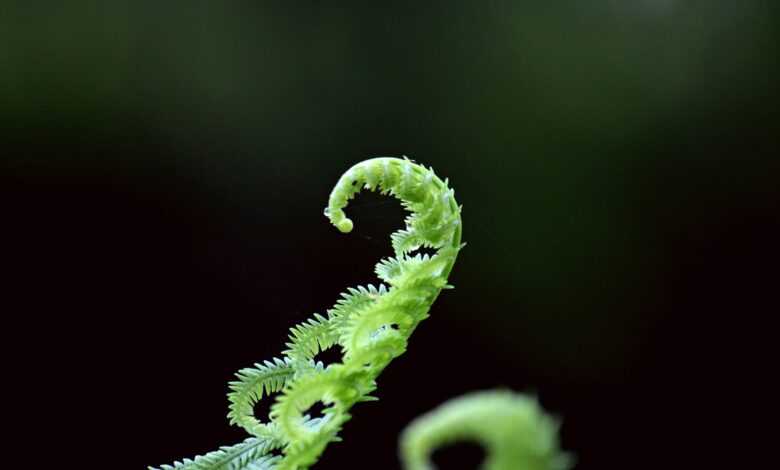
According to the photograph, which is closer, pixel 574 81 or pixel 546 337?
pixel 546 337

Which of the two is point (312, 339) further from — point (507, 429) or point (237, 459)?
point (507, 429)

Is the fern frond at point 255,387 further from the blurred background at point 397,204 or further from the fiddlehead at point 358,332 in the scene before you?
the blurred background at point 397,204

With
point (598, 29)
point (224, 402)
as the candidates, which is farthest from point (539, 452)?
point (598, 29)

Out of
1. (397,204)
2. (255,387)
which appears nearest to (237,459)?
(255,387)

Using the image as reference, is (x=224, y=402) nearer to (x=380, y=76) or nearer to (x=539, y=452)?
(x=380, y=76)

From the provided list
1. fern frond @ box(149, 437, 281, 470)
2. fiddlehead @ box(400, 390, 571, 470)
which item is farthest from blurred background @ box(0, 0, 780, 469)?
fiddlehead @ box(400, 390, 571, 470)

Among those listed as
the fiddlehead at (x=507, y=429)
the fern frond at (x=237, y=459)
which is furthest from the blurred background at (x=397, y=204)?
the fiddlehead at (x=507, y=429)
